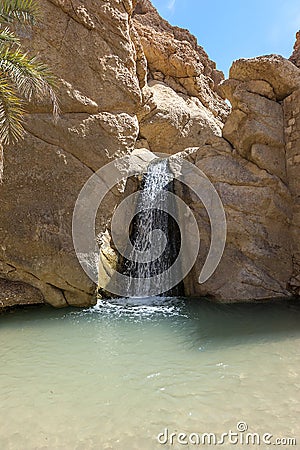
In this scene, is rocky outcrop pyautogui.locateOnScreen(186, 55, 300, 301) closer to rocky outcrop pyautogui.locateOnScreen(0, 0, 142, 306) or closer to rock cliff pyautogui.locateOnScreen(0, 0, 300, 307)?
rock cliff pyautogui.locateOnScreen(0, 0, 300, 307)

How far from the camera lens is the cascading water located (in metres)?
9.00

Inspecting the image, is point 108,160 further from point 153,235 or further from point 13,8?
point 13,8

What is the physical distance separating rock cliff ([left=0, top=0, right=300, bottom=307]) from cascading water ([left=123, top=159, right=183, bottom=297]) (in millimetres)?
961

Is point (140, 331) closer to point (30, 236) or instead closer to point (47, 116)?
point (30, 236)

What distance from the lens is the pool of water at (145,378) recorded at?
2.82 metres

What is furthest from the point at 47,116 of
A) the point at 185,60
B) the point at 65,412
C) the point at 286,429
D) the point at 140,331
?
the point at 185,60

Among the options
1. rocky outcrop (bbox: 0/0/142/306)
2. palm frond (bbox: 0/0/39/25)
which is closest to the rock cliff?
rocky outcrop (bbox: 0/0/142/306)

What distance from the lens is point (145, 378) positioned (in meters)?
3.89

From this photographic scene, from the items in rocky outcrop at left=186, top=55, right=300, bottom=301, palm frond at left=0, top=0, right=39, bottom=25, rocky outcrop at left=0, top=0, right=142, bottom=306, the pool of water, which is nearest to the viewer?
the pool of water

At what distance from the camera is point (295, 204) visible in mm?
8398

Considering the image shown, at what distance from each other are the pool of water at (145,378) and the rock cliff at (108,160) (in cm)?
136

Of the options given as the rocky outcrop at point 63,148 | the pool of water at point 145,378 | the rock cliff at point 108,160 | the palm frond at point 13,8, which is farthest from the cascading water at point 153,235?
the palm frond at point 13,8

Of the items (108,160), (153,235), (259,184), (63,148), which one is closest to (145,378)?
(108,160)

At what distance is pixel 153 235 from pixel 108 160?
9.00 feet
